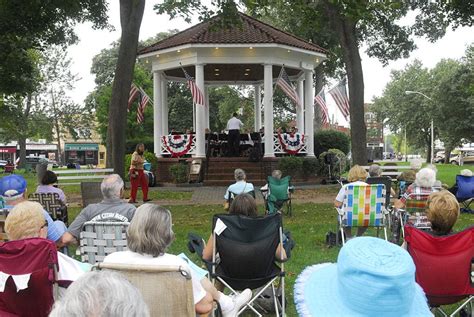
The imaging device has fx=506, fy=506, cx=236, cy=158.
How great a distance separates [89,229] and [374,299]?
10.0ft

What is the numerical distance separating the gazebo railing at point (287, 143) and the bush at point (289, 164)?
3.50ft

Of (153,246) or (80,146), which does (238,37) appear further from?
(80,146)

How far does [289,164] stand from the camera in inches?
717

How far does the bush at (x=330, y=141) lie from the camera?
24234mm

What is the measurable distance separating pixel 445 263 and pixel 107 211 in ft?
9.52

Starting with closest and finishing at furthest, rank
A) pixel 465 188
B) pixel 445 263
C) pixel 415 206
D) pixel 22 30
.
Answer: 1. pixel 445 263
2. pixel 415 206
3. pixel 465 188
4. pixel 22 30

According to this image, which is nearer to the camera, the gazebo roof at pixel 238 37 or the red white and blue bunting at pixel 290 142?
the gazebo roof at pixel 238 37

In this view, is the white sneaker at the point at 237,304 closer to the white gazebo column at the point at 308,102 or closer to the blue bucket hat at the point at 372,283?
the blue bucket hat at the point at 372,283

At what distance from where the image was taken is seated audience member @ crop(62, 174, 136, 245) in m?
4.40

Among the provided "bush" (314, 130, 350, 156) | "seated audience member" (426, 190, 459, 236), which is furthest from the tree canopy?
"bush" (314, 130, 350, 156)

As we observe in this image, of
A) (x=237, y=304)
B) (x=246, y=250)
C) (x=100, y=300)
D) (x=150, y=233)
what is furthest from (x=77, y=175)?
(x=100, y=300)

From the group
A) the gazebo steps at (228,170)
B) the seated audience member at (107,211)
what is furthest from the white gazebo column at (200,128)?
the seated audience member at (107,211)

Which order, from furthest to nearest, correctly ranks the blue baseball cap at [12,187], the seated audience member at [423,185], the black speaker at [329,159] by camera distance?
1. the black speaker at [329,159]
2. the seated audience member at [423,185]
3. the blue baseball cap at [12,187]

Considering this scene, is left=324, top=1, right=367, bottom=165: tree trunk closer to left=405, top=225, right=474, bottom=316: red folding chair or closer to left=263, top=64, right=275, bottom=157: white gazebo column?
left=263, top=64, right=275, bottom=157: white gazebo column
